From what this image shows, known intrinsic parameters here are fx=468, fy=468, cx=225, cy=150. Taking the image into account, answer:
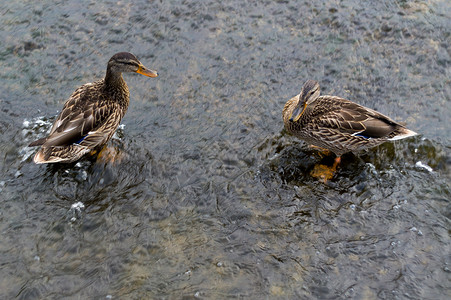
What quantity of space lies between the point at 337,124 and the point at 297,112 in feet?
1.94

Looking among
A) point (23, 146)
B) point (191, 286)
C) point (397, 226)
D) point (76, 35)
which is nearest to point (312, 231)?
point (397, 226)

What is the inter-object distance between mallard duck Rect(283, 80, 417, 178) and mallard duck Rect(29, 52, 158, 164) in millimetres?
2285

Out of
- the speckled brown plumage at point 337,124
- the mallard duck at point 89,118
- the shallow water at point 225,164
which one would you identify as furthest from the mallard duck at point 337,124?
the mallard duck at point 89,118

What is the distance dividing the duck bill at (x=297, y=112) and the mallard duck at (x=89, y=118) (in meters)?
2.22

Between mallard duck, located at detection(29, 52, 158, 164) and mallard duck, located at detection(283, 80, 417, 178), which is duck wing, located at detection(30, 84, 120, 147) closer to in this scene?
mallard duck, located at detection(29, 52, 158, 164)

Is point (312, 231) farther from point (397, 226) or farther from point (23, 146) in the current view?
point (23, 146)

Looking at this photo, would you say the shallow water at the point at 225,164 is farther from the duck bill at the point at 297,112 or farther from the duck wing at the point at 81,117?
the duck bill at the point at 297,112

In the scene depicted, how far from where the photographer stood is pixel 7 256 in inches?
209

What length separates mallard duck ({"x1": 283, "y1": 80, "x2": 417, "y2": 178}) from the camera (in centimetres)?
632

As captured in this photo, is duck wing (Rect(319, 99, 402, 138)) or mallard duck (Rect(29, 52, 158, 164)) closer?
mallard duck (Rect(29, 52, 158, 164))

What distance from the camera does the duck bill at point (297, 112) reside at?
6270 mm

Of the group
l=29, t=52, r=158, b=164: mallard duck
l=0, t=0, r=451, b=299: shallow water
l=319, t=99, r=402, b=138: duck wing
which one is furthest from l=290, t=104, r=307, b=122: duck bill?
l=29, t=52, r=158, b=164: mallard duck

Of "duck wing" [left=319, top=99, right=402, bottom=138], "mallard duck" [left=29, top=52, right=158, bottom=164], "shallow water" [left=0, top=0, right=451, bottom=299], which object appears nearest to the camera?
"shallow water" [left=0, top=0, right=451, bottom=299]

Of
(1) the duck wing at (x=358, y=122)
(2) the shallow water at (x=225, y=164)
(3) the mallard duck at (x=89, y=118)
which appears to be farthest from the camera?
(1) the duck wing at (x=358, y=122)
